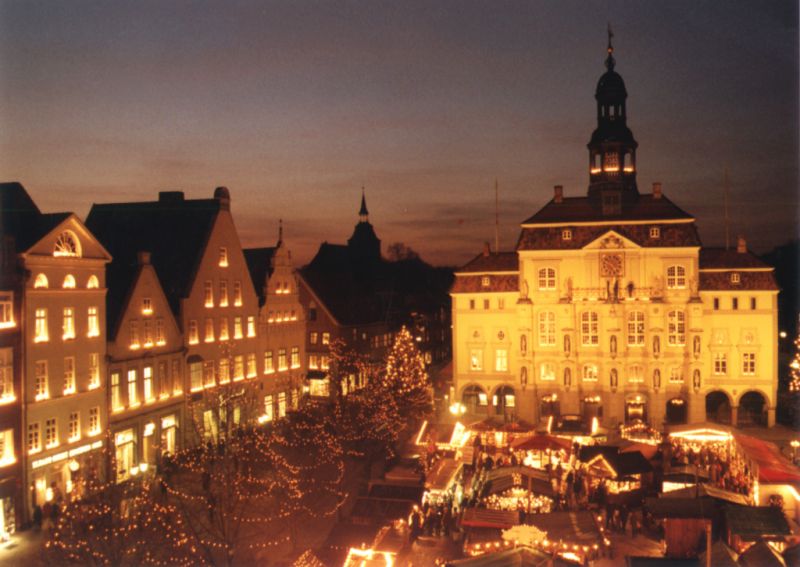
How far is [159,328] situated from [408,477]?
15892 mm

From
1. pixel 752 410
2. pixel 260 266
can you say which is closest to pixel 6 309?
pixel 260 266

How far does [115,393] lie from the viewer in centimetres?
3612

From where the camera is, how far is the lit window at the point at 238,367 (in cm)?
4638

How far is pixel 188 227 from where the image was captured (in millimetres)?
45688

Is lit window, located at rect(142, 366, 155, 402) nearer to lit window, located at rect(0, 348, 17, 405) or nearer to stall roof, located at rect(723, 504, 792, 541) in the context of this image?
lit window, located at rect(0, 348, 17, 405)

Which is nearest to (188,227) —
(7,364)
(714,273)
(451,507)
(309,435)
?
(309,435)

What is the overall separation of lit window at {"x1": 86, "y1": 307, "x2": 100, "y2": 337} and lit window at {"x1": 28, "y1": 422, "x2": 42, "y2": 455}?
5.29 metres

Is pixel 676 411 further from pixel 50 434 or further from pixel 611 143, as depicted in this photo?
pixel 50 434

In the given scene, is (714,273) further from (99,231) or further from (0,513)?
(0,513)

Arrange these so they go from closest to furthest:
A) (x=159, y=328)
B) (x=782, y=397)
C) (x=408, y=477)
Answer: (x=408, y=477)
(x=159, y=328)
(x=782, y=397)

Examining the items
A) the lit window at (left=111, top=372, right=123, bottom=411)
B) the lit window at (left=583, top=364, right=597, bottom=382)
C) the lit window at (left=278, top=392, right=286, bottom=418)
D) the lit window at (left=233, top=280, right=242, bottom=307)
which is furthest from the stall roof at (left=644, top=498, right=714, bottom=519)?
the lit window at (left=278, top=392, right=286, bottom=418)

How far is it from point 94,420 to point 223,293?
1366cm

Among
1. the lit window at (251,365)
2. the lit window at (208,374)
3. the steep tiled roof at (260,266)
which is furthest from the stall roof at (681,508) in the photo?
the steep tiled roof at (260,266)

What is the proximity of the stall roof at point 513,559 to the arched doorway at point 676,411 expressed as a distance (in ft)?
110
